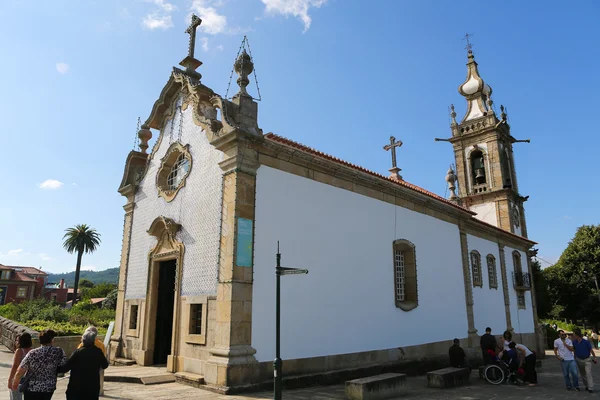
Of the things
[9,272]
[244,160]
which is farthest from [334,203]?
[9,272]

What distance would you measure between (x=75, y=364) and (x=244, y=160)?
18.5 feet

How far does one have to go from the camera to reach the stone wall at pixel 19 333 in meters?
12.9

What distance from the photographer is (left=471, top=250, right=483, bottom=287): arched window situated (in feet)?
57.8

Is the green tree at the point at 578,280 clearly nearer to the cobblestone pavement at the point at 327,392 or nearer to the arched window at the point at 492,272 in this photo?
the arched window at the point at 492,272

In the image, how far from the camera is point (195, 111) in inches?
451

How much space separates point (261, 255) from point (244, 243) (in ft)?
1.82

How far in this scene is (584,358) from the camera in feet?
33.1

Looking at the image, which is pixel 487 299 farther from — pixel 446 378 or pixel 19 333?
pixel 19 333

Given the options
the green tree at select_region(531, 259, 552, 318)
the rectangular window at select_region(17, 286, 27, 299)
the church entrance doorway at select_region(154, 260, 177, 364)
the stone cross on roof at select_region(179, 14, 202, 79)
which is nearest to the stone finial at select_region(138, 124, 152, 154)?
the stone cross on roof at select_region(179, 14, 202, 79)

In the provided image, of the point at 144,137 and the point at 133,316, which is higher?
the point at 144,137

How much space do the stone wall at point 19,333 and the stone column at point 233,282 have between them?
661 centimetres

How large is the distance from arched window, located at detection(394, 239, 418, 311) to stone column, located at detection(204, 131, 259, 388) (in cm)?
597

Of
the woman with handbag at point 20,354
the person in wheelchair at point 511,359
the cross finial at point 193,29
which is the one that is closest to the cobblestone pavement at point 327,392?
the person in wheelchair at point 511,359

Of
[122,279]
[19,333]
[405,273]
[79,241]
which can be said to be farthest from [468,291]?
[79,241]
